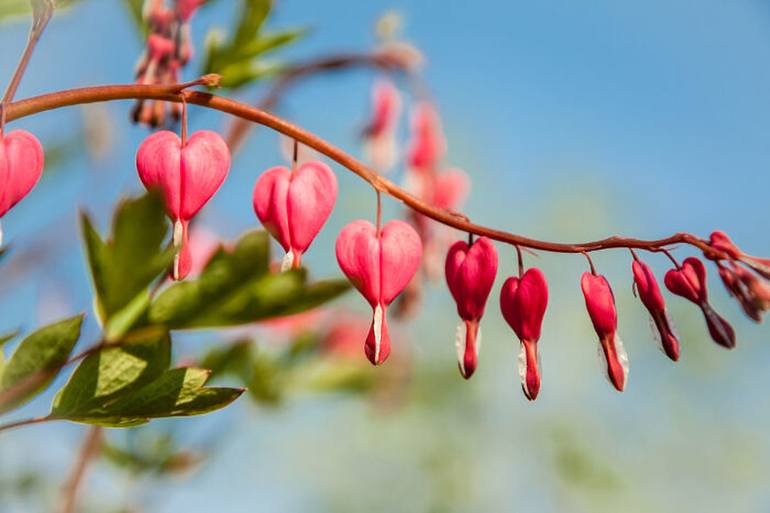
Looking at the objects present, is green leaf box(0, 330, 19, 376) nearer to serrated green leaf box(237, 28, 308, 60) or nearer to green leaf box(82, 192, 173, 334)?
green leaf box(82, 192, 173, 334)

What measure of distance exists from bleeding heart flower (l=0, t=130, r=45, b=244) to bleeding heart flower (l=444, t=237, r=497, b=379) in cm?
31

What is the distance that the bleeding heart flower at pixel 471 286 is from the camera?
621 mm

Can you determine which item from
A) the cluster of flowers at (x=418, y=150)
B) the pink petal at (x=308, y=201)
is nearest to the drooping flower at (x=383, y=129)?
the cluster of flowers at (x=418, y=150)

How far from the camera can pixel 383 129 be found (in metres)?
1.51

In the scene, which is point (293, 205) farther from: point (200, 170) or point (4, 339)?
point (4, 339)

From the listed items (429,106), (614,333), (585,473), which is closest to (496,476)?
(585,473)

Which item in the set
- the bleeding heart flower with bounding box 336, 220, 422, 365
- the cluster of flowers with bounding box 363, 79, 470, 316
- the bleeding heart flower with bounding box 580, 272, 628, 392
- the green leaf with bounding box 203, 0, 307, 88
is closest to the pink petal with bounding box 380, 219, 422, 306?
the bleeding heart flower with bounding box 336, 220, 422, 365

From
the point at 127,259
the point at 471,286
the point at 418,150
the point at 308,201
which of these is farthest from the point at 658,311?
the point at 418,150

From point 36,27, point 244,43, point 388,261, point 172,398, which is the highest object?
point 244,43

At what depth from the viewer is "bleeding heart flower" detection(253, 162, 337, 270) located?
0.62 m

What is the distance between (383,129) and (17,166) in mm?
1010

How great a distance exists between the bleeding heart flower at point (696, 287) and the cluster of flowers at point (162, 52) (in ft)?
1.70

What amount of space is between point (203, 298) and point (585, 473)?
374 centimetres

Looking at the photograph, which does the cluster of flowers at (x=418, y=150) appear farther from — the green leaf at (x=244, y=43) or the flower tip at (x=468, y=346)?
the flower tip at (x=468, y=346)
